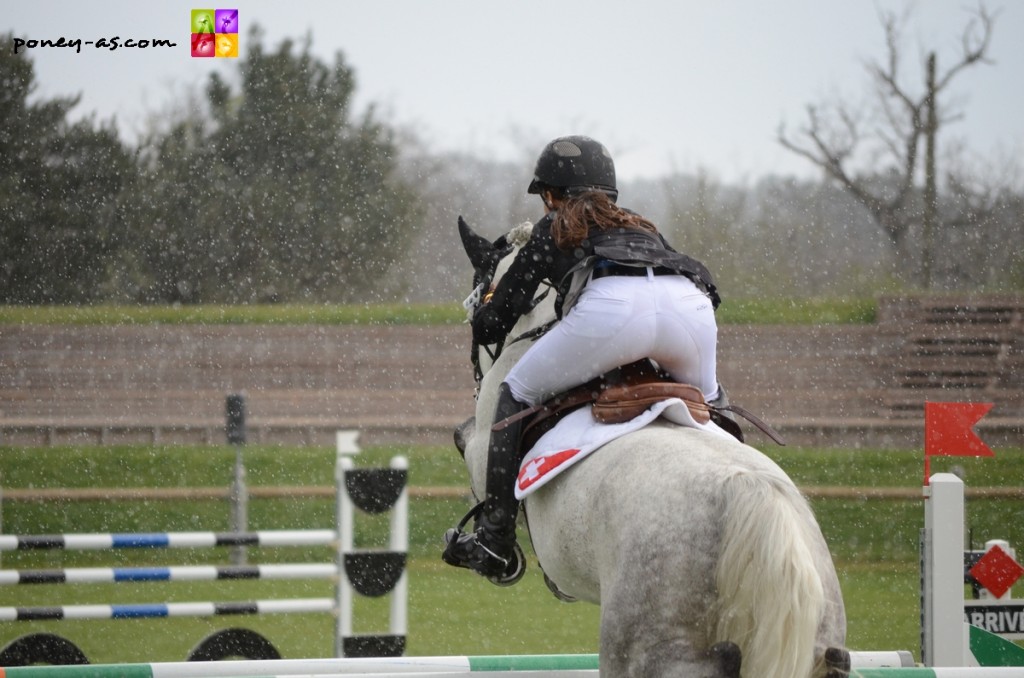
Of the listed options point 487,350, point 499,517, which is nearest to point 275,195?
point 487,350

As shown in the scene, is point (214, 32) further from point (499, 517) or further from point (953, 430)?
point (499, 517)

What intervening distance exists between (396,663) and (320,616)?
5.05 meters

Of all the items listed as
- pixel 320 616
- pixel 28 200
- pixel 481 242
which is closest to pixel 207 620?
pixel 320 616

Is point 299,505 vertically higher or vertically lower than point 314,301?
lower

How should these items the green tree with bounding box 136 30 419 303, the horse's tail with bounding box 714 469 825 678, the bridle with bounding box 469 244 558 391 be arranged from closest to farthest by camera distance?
the horse's tail with bounding box 714 469 825 678 < the bridle with bounding box 469 244 558 391 < the green tree with bounding box 136 30 419 303

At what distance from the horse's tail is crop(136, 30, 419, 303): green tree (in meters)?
18.0

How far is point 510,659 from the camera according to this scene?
395 cm

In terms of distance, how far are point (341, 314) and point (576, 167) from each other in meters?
15.3

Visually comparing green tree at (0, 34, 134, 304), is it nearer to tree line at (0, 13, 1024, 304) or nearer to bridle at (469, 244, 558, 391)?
tree line at (0, 13, 1024, 304)

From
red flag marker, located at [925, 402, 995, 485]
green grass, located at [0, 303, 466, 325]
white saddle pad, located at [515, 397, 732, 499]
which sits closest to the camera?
white saddle pad, located at [515, 397, 732, 499]

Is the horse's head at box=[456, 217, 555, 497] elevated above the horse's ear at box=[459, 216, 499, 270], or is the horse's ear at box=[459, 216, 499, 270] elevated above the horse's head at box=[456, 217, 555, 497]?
the horse's ear at box=[459, 216, 499, 270]

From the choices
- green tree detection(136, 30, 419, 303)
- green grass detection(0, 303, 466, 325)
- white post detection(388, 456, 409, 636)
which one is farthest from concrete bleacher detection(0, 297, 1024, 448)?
white post detection(388, 456, 409, 636)

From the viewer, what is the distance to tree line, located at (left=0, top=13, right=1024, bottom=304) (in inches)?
755

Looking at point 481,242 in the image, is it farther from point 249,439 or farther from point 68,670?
point 249,439
